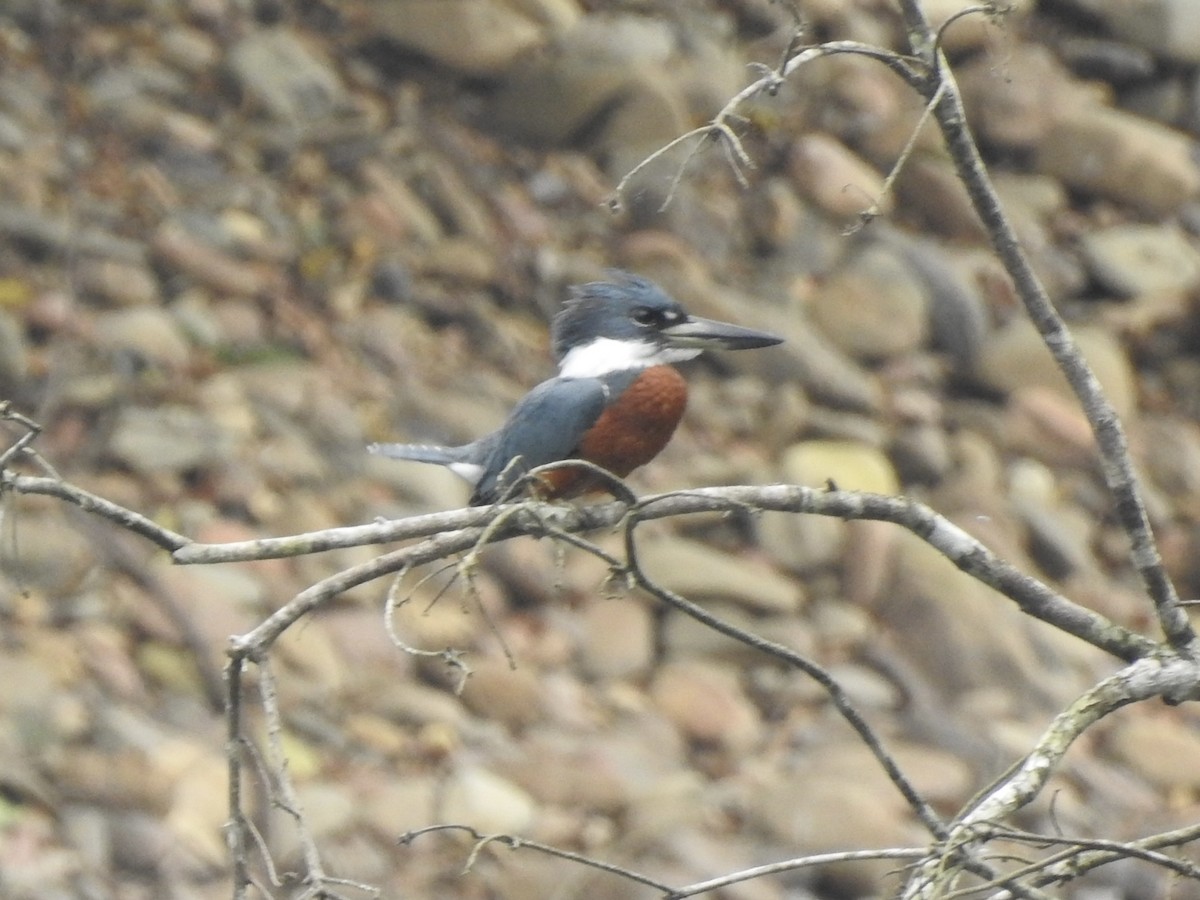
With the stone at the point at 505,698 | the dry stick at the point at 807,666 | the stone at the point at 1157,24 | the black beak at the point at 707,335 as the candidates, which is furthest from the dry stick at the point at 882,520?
the stone at the point at 1157,24

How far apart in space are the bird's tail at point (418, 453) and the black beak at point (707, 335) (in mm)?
547

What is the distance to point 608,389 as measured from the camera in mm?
3742

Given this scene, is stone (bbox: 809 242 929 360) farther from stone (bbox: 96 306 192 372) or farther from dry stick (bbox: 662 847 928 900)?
dry stick (bbox: 662 847 928 900)

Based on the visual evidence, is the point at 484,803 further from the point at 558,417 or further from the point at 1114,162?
the point at 1114,162

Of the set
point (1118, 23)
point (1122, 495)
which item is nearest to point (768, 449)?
point (1118, 23)

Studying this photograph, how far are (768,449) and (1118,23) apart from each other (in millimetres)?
4741

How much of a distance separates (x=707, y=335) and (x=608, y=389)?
24cm

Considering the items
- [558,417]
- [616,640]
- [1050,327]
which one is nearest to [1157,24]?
[616,640]

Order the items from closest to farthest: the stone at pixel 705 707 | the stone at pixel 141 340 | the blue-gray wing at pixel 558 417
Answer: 1. the blue-gray wing at pixel 558 417
2. the stone at pixel 705 707
3. the stone at pixel 141 340

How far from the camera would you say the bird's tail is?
13.0 feet

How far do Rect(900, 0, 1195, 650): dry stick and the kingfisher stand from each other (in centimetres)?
109

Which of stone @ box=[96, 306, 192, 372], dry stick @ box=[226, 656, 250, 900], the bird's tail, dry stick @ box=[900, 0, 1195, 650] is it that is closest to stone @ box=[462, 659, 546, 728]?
stone @ box=[96, 306, 192, 372]

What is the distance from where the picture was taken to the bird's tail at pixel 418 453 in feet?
13.0

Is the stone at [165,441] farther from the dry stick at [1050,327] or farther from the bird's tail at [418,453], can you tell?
the dry stick at [1050,327]
